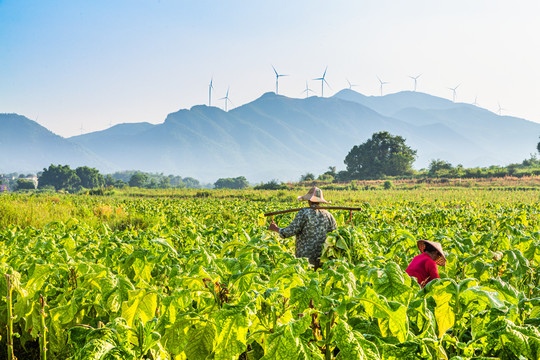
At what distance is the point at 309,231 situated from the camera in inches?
259

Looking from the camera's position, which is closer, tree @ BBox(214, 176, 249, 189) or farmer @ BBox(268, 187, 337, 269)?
farmer @ BBox(268, 187, 337, 269)

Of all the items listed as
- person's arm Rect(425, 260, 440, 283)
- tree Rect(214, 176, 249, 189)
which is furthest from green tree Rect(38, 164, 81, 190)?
person's arm Rect(425, 260, 440, 283)

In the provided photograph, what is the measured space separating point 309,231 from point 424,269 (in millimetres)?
2451

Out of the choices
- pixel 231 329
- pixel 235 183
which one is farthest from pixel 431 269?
pixel 235 183

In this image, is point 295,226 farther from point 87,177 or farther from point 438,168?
point 87,177

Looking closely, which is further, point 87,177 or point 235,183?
point 235,183

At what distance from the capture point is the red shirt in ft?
14.1

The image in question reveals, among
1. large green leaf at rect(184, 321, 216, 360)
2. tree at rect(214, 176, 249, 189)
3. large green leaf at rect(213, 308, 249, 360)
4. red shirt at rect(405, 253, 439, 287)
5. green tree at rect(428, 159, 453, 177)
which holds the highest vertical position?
green tree at rect(428, 159, 453, 177)

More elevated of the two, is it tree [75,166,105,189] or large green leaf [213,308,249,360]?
tree [75,166,105,189]

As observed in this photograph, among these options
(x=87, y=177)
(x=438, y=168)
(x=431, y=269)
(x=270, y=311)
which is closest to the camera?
(x=270, y=311)

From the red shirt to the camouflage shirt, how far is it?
2267mm

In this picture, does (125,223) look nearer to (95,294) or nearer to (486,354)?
(95,294)

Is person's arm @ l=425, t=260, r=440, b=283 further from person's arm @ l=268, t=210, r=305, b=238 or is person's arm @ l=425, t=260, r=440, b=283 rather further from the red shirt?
person's arm @ l=268, t=210, r=305, b=238

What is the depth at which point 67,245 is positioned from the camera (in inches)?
197
